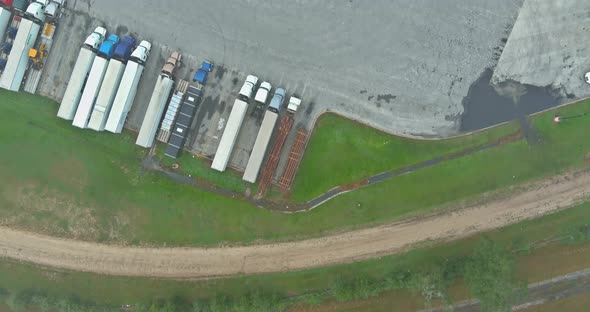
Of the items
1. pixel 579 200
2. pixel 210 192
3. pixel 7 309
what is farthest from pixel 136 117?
pixel 579 200

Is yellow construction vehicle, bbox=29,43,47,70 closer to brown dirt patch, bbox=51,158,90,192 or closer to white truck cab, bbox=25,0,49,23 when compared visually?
white truck cab, bbox=25,0,49,23

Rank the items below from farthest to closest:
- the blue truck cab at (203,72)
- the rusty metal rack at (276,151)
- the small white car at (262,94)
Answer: the rusty metal rack at (276,151) → the blue truck cab at (203,72) → the small white car at (262,94)

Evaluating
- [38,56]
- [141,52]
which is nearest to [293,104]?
[141,52]

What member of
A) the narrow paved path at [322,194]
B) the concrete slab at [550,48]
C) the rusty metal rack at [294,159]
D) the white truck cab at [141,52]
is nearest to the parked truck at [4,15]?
the white truck cab at [141,52]

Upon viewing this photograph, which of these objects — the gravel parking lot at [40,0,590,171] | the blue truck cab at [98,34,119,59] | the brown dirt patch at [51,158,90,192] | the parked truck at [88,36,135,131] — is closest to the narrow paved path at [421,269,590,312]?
the gravel parking lot at [40,0,590,171]

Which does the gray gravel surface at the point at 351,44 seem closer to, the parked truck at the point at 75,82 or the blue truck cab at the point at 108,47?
the blue truck cab at the point at 108,47

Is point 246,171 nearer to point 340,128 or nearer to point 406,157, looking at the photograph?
point 340,128
